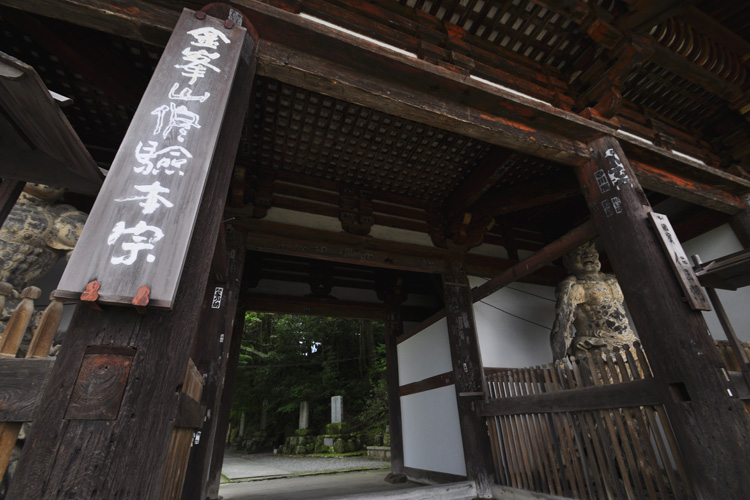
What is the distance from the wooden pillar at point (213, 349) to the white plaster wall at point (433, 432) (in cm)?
305

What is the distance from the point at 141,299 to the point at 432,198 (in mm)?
4570

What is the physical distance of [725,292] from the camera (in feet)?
14.1

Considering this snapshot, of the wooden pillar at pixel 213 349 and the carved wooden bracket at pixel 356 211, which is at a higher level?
the carved wooden bracket at pixel 356 211

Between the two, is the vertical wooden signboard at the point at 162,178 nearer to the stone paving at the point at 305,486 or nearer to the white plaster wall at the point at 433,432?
the stone paving at the point at 305,486

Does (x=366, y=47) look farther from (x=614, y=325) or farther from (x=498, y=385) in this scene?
(x=614, y=325)

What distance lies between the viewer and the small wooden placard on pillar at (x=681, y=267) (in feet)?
7.88

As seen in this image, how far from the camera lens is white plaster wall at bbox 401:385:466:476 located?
15.0ft

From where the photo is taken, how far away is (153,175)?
1.55 metres

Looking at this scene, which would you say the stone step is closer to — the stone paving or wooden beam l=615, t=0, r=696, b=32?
the stone paving

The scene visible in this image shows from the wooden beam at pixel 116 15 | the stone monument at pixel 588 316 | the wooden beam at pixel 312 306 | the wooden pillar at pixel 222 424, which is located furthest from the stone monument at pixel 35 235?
the stone monument at pixel 588 316

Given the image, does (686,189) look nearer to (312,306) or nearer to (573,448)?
(573,448)

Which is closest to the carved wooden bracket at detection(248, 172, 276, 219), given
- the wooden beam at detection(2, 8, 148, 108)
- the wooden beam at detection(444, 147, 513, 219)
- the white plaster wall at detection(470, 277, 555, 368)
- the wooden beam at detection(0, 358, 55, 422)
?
the wooden beam at detection(2, 8, 148, 108)

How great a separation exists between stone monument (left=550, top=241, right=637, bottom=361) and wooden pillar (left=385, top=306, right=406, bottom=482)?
3273 mm

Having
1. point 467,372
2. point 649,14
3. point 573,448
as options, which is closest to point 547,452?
point 573,448
